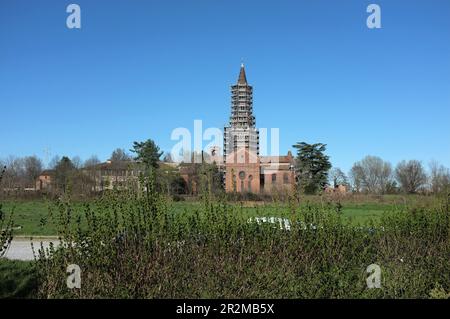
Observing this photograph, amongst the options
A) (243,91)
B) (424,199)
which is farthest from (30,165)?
(424,199)

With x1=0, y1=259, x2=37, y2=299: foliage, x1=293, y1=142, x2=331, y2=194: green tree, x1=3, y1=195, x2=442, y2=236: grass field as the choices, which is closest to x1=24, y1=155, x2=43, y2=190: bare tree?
x1=3, y1=195, x2=442, y2=236: grass field

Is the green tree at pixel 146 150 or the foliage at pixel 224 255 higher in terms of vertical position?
the green tree at pixel 146 150

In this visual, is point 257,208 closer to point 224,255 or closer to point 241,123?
point 224,255

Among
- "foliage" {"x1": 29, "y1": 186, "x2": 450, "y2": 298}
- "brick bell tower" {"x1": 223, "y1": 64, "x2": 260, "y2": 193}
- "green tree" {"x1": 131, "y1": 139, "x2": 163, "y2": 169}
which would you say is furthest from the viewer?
"brick bell tower" {"x1": 223, "y1": 64, "x2": 260, "y2": 193}

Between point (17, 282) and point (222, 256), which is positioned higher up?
point (222, 256)

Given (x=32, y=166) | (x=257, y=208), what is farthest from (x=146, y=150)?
(x=257, y=208)

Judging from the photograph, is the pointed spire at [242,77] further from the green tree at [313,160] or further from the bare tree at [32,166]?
the bare tree at [32,166]

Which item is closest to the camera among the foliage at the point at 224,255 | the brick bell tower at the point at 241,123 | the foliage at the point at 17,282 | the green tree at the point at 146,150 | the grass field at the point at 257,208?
the foliage at the point at 224,255

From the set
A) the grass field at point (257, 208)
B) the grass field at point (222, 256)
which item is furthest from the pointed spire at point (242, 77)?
the grass field at point (222, 256)

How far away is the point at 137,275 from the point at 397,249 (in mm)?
4558

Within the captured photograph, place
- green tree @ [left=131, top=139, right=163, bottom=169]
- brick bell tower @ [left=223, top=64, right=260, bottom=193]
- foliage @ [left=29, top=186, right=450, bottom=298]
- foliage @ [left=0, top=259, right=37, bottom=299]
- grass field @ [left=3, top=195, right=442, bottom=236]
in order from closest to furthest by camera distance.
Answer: foliage @ [left=29, top=186, right=450, bottom=298] → foliage @ [left=0, top=259, right=37, bottom=299] → grass field @ [left=3, top=195, right=442, bottom=236] → green tree @ [left=131, top=139, right=163, bottom=169] → brick bell tower @ [left=223, top=64, right=260, bottom=193]

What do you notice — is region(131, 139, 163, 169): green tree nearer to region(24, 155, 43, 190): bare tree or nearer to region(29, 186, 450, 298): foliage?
region(24, 155, 43, 190): bare tree

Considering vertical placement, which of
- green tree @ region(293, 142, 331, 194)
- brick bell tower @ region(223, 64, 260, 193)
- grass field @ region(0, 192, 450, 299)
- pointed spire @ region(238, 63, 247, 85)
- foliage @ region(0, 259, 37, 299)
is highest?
pointed spire @ region(238, 63, 247, 85)
